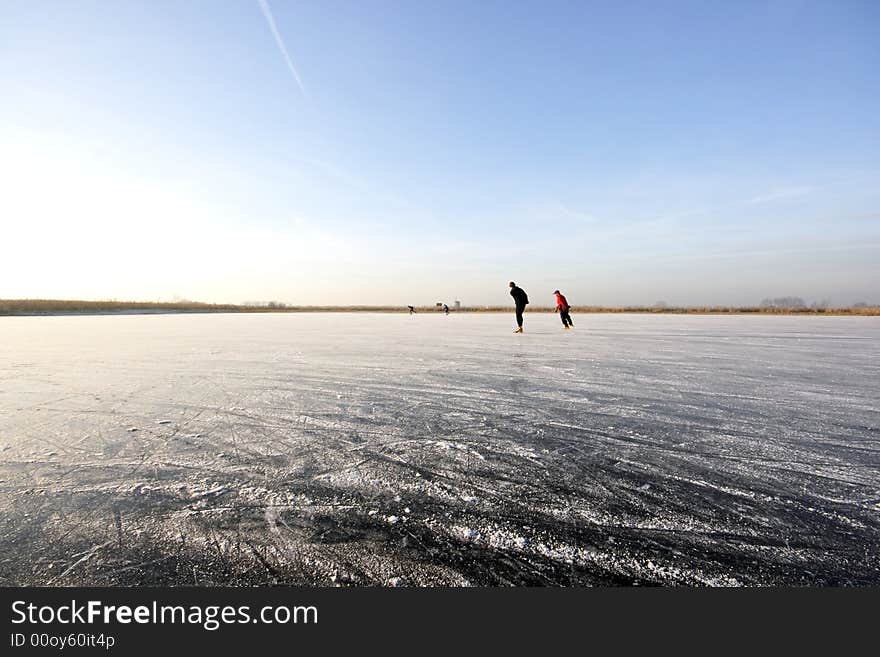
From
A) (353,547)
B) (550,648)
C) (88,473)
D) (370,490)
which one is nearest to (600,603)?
(550,648)

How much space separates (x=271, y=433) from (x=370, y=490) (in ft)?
3.88

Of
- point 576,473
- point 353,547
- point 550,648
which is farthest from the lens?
point 576,473

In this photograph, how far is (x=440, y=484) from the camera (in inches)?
75.5

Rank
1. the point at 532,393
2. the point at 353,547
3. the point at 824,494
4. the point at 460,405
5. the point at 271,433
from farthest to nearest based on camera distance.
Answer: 1. the point at 532,393
2. the point at 460,405
3. the point at 271,433
4. the point at 824,494
5. the point at 353,547

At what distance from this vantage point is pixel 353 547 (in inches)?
55.9

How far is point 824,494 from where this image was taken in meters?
1.78

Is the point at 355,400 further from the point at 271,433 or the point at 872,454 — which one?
the point at 872,454

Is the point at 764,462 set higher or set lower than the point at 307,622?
higher

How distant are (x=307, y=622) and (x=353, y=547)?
0.82 feet

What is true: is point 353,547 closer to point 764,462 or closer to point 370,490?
point 370,490

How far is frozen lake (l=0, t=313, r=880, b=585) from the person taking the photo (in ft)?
4.33

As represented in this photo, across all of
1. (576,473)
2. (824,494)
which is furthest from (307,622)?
(824,494)

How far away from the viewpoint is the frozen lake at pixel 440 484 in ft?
4.33

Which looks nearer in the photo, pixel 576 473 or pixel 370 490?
pixel 370 490
